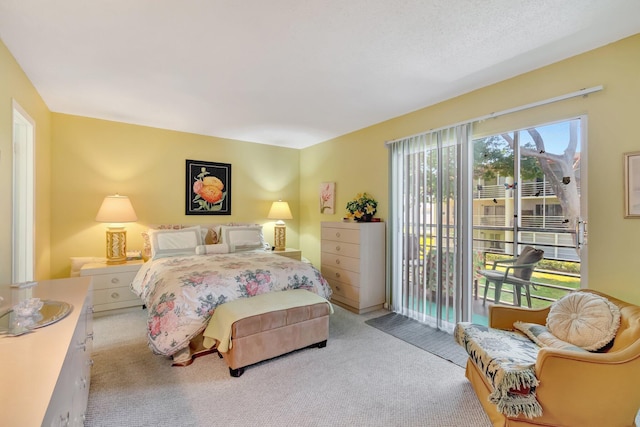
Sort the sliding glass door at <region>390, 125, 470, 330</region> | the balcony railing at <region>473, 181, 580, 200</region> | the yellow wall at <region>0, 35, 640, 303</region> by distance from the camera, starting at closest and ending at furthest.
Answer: the yellow wall at <region>0, 35, 640, 303</region>, the balcony railing at <region>473, 181, 580, 200</region>, the sliding glass door at <region>390, 125, 470, 330</region>

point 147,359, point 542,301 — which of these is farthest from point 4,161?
point 542,301

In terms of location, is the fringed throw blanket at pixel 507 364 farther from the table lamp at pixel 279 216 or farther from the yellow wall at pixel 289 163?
the table lamp at pixel 279 216

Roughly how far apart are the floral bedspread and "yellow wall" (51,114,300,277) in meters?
0.99

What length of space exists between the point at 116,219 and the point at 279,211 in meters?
2.25

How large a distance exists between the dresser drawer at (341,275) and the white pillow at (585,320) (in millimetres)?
1960

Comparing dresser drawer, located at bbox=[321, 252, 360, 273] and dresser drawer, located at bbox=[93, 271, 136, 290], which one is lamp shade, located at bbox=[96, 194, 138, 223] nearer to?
dresser drawer, located at bbox=[93, 271, 136, 290]

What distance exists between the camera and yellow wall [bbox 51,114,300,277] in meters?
3.54

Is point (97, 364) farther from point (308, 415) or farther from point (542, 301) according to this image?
point (542, 301)

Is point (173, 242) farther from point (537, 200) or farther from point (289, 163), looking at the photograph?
point (537, 200)

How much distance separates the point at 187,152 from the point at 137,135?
2.13 feet

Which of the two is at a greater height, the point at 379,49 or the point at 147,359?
the point at 379,49

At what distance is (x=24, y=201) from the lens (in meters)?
2.84

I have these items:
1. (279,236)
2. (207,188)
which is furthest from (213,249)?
(279,236)

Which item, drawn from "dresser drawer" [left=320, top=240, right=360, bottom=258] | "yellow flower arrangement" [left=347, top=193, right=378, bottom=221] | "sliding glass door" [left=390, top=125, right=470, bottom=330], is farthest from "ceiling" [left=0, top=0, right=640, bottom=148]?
"dresser drawer" [left=320, top=240, right=360, bottom=258]
